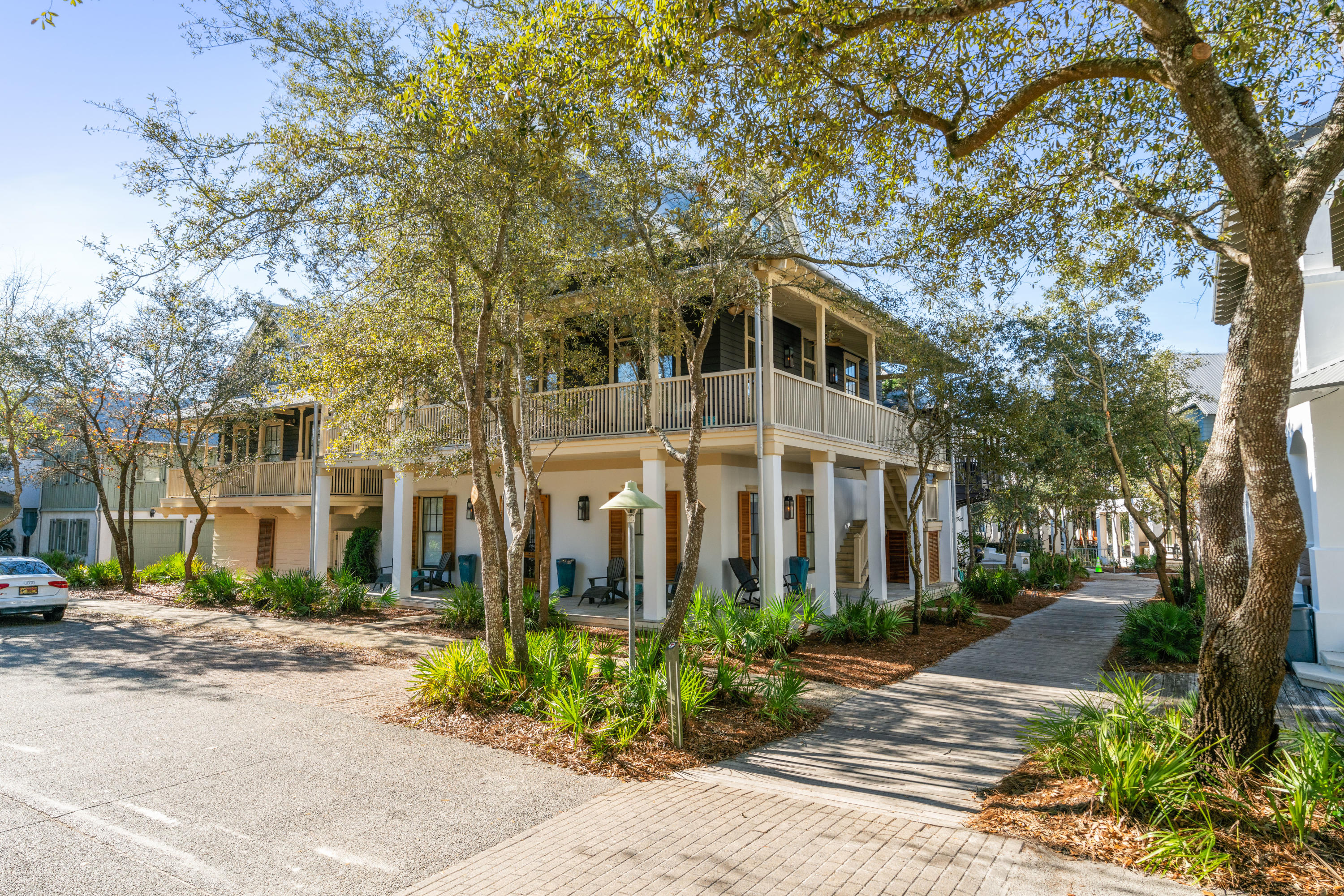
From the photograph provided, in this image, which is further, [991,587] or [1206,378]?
[1206,378]

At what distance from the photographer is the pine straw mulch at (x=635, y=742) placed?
6.23m

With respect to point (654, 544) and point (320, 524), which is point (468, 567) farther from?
point (654, 544)

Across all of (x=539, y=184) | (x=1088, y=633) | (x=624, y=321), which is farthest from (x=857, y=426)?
(x=539, y=184)

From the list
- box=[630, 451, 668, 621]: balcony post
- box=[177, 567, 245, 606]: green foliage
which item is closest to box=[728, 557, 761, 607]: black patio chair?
box=[630, 451, 668, 621]: balcony post

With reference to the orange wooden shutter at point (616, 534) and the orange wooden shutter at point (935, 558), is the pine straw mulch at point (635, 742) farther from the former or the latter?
the orange wooden shutter at point (935, 558)

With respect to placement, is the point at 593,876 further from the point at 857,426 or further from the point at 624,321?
the point at 857,426

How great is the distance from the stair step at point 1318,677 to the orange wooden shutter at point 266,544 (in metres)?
24.1

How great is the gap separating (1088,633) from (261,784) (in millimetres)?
13449

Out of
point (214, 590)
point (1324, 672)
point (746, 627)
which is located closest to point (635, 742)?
point (746, 627)

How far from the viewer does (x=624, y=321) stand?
35.6 ft

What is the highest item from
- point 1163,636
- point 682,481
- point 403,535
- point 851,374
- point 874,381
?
point 851,374

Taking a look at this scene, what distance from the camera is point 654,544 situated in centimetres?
1301

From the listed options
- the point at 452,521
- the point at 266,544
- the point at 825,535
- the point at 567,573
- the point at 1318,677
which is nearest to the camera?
the point at 1318,677

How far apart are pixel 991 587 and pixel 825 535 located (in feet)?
23.4
